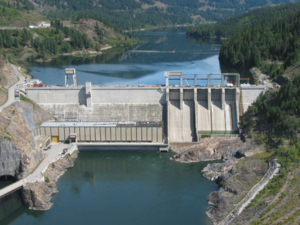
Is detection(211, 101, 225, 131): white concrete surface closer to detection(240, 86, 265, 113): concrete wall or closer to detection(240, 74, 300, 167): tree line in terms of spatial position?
detection(240, 74, 300, 167): tree line

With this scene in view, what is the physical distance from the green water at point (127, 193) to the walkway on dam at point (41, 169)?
5.40 ft

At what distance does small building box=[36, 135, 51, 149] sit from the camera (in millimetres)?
50062

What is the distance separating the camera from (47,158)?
4716 cm

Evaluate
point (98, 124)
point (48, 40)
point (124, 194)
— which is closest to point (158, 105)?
point (98, 124)

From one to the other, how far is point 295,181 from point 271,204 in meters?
4.08

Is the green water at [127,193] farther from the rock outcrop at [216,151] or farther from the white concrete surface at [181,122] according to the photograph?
the white concrete surface at [181,122]

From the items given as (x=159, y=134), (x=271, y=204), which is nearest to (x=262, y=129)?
(x=159, y=134)

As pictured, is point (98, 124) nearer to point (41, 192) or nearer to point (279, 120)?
point (41, 192)

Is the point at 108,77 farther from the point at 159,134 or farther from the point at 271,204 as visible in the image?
the point at 271,204

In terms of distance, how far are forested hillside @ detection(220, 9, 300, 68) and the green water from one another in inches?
1697

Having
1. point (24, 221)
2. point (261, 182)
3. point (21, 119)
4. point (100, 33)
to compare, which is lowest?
point (24, 221)

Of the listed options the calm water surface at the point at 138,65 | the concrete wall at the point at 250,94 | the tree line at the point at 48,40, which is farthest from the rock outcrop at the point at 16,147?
the tree line at the point at 48,40

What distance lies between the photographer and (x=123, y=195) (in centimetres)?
4112

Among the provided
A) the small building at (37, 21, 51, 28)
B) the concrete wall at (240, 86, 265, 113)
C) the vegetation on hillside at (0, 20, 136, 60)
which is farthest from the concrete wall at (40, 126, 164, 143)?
the small building at (37, 21, 51, 28)
